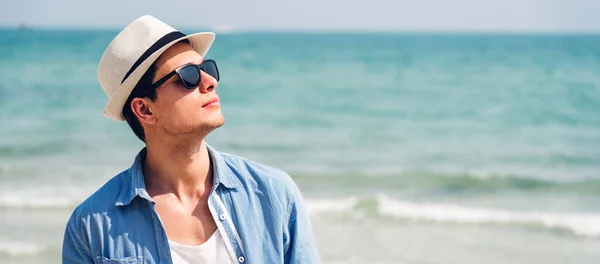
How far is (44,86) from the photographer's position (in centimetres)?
2392

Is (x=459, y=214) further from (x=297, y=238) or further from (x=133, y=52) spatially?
(x=133, y=52)

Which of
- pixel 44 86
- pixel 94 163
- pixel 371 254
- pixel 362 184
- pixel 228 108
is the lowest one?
pixel 371 254

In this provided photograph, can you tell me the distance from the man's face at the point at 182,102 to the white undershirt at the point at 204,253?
1.17 feet

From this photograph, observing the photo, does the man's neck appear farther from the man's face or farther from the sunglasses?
the sunglasses

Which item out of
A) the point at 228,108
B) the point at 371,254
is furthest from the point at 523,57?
the point at 371,254

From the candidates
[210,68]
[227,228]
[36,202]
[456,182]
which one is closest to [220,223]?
[227,228]

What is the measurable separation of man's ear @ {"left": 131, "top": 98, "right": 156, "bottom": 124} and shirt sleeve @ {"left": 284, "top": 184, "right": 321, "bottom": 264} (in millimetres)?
539

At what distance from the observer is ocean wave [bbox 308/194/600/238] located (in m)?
8.83

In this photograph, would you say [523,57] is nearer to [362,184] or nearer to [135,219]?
[362,184]

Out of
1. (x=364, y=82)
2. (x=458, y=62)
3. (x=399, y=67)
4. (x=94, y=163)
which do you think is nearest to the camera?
(x=94, y=163)

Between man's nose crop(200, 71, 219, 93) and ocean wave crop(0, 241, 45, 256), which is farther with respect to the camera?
ocean wave crop(0, 241, 45, 256)

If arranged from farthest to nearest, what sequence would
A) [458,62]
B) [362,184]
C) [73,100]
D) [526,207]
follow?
[458,62], [73,100], [362,184], [526,207]

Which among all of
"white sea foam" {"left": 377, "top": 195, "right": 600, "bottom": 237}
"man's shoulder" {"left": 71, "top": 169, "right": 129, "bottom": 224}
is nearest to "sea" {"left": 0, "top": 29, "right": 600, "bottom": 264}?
"white sea foam" {"left": 377, "top": 195, "right": 600, "bottom": 237}

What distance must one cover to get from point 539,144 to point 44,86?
14.9m
